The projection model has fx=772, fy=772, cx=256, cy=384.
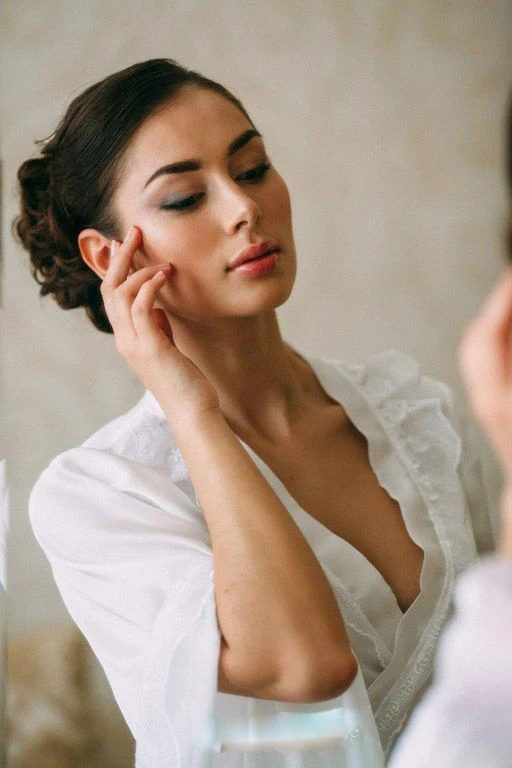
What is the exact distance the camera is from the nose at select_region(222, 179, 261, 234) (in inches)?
25.4

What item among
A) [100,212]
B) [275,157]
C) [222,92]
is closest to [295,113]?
[275,157]

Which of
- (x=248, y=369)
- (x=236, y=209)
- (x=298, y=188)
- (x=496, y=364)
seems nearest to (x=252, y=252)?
(x=236, y=209)

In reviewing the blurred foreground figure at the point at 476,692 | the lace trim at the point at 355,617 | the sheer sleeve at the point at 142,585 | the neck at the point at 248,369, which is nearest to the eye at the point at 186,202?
the neck at the point at 248,369

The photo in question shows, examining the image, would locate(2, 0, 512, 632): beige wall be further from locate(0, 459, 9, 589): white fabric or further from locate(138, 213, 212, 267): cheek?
locate(138, 213, 212, 267): cheek

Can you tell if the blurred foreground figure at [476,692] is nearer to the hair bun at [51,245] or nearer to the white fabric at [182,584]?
the white fabric at [182,584]

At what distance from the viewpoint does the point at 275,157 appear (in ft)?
2.90

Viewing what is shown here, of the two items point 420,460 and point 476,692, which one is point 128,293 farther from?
point 476,692

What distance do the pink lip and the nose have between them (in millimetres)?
18

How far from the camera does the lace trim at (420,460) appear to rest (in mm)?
647

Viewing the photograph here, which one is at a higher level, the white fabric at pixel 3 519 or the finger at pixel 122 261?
the finger at pixel 122 261

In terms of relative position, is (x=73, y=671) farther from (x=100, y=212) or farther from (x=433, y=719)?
(x=433, y=719)

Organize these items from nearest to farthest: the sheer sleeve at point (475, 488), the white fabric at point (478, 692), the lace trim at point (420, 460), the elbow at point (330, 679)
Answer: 1. the white fabric at point (478, 692)
2. the elbow at point (330, 679)
3. the lace trim at point (420, 460)
4. the sheer sleeve at point (475, 488)

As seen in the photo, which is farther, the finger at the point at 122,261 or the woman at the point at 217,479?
the finger at the point at 122,261

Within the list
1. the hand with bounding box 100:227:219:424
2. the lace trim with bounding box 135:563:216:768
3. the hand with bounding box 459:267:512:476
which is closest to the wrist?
the hand with bounding box 100:227:219:424
